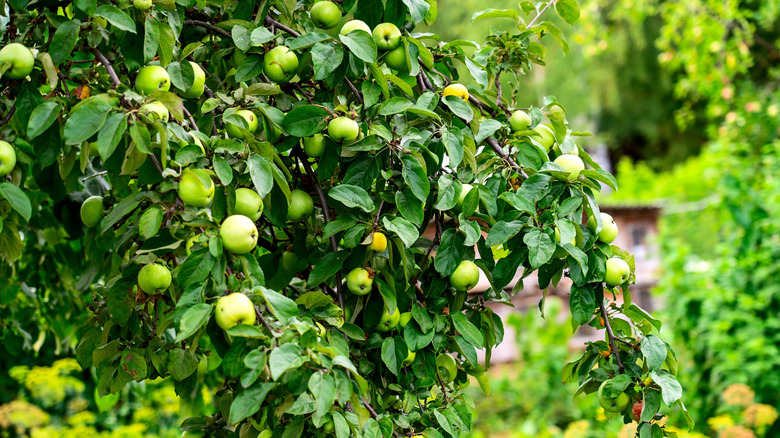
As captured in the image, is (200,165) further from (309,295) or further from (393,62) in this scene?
(393,62)

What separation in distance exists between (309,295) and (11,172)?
0.42 metres

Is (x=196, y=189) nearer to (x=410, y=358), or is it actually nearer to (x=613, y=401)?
(x=410, y=358)

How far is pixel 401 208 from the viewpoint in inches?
36.4

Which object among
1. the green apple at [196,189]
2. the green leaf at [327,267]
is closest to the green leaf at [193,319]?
the green apple at [196,189]

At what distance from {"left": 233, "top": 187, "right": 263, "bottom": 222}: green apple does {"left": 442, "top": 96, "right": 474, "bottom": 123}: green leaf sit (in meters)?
0.32

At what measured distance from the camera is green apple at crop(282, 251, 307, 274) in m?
1.05

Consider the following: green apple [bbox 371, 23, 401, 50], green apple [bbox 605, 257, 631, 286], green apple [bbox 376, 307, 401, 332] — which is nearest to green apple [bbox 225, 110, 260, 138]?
green apple [bbox 371, 23, 401, 50]

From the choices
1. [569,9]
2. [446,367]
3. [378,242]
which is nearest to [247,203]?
[378,242]

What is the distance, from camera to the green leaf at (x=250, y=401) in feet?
2.33

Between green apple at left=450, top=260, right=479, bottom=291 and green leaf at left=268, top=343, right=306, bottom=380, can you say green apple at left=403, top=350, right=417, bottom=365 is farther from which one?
Result: green leaf at left=268, top=343, right=306, bottom=380

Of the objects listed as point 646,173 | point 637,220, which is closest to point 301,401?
point 637,220

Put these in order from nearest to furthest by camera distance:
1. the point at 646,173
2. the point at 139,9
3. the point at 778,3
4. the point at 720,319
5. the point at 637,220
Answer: the point at 139,9 → the point at 720,319 → the point at 778,3 → the point at 637,220 → the point at 646,173

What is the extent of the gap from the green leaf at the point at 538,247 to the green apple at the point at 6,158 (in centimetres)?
65

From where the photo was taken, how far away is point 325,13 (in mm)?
1002
